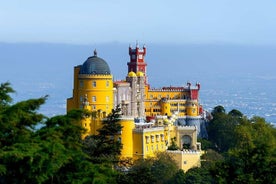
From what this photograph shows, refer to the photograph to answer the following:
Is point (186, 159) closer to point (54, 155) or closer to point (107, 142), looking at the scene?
point (107, 142)

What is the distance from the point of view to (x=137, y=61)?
72.3 metres

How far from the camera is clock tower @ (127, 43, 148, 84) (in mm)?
72062

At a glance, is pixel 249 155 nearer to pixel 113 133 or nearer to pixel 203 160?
pixel 113 133

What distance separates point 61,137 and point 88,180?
1665 mm

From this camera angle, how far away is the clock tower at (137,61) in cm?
7206

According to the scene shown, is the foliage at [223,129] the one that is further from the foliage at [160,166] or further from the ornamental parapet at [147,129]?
the foliage at [160,166]

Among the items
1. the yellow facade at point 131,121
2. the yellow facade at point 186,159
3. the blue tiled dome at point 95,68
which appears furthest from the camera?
the blue tiled dome at point 95,68

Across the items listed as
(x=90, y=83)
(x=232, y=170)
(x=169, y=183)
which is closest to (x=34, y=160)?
(x=232, y=170)

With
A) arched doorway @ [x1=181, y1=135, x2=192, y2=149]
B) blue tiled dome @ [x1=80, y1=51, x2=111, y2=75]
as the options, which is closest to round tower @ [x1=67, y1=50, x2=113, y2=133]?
blue tiled dome @ [x1=80, y1=51, x2=111, y2=75]

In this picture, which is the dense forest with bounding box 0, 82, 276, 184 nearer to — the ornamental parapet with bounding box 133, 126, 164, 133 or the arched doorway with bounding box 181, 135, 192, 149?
the ornamental parapet with bounding box 133, 126, 164, 133

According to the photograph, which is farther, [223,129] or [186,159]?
[223,129]

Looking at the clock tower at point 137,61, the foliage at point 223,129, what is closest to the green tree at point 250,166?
the foliage at point 223,129

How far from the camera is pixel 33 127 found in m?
23.1

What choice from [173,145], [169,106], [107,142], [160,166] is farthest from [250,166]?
[169,106]
